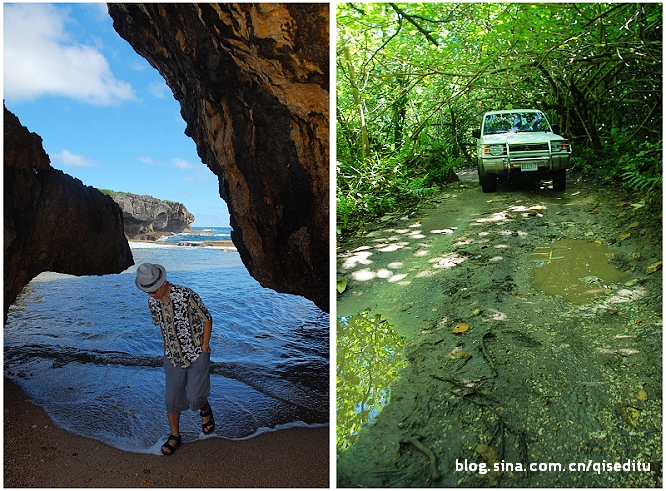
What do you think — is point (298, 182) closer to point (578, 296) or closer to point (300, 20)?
point (300, 20)

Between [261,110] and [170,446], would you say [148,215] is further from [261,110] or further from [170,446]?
[170,446]

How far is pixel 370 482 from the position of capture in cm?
246

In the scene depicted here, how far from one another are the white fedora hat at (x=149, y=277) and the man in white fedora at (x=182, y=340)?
0.02 meters

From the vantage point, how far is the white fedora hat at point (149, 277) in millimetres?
2863

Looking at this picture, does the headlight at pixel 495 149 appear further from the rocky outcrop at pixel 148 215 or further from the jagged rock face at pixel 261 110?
the rocky outcrop at pixel 148 215

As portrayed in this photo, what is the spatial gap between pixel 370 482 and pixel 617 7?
634cm

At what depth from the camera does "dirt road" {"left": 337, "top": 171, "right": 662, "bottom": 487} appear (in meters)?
2.50

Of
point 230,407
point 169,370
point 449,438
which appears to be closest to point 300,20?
point 169,370

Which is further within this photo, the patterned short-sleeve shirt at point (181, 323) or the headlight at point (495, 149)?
the headlight at point (495, 149)

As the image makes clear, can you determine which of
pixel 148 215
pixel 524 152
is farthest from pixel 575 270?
pixel 148 215

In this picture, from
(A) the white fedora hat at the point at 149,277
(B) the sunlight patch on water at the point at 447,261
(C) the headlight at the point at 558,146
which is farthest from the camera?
(C) the headlight at the point at 558,146

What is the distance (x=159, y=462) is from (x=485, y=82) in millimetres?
9189

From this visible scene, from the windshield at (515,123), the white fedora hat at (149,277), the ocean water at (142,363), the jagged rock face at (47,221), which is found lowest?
the ocean water at (142,363)

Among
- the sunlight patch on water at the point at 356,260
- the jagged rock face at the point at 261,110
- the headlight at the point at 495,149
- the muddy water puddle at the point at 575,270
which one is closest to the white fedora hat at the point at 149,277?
the jagged rock face at the point at 261,110
